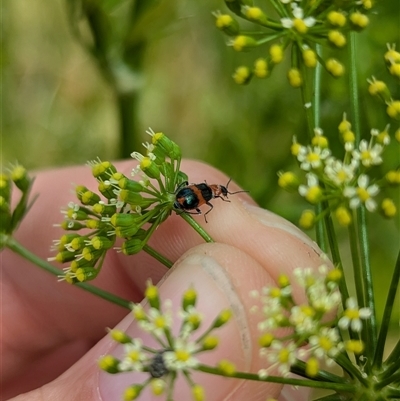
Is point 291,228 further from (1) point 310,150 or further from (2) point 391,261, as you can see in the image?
(2) point 391,261

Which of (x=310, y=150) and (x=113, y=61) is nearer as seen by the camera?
(x=310, y=150)

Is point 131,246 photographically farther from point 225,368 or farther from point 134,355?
point 225,368

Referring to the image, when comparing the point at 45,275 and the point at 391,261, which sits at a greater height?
the point at 45,275

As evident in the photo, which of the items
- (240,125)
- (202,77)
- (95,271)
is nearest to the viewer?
(95,271)

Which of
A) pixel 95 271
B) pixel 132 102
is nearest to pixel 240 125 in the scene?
pixel 132 102

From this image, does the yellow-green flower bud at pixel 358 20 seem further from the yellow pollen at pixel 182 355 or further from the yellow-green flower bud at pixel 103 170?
the yellow pollen at pixel 182 355

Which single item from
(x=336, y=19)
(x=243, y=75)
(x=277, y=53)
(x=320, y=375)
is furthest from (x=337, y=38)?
(x=320, y=375)

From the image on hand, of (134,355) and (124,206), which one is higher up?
(124,206)
